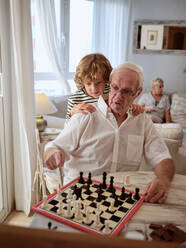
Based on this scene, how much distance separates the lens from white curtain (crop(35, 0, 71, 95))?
13.0 ft

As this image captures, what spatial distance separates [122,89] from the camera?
1.63 metres

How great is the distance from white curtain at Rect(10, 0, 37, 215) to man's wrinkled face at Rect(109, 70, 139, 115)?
36.9 inches

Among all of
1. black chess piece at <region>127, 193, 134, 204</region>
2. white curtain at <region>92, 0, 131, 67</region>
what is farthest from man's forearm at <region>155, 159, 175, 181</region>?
white curtain at <region>92, 0, 131, 67</region>

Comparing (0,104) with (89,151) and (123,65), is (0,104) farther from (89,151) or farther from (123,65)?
(123,65)

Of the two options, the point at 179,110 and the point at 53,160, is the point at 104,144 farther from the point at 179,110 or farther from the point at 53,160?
the point at 179,110

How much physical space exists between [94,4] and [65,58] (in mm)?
1183

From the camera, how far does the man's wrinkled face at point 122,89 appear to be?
1620 mm

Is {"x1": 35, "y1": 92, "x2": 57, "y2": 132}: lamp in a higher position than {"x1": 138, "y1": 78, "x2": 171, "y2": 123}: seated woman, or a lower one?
higher

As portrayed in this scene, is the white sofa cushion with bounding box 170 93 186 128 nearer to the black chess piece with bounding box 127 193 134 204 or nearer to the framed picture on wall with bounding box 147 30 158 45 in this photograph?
the framed picture on wall with bounding box 147 30 158 45

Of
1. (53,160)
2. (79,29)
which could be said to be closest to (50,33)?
(79,29)

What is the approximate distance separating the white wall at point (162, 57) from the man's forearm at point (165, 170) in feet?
13.5

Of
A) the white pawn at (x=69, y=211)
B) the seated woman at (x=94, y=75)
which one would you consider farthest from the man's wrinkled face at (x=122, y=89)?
the white pawn at (x=69, y=211)

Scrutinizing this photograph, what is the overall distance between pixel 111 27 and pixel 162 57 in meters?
1.20

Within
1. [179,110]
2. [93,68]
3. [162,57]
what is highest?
[162,57]
